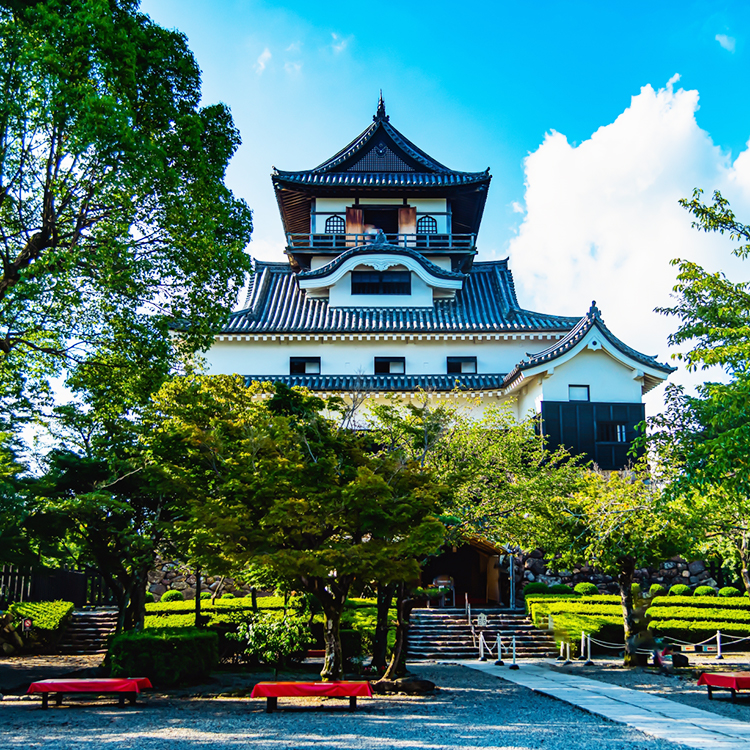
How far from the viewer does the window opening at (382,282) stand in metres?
37.2

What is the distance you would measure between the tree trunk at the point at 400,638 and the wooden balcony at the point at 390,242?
26661mm

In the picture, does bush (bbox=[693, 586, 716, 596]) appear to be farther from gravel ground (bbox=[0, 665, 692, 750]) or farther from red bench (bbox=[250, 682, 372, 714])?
red bench (bbox=[250, 682, 372, 714])

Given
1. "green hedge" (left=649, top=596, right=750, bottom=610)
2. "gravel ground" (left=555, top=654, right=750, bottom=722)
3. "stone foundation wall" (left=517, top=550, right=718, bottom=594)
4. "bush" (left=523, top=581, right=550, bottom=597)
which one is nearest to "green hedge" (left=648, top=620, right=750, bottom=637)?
"gravel ground" (left=555, top=654, right=750, bottom=722)

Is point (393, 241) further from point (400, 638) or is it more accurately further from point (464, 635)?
point (400, 638)

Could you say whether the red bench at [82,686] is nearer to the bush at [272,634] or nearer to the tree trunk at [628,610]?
the bush at [272,634]

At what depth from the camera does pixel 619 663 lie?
20156 millimetres

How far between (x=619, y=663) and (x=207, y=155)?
17.7 meters

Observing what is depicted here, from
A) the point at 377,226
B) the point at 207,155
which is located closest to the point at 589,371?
the point at 377,226

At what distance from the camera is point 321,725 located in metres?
11.0

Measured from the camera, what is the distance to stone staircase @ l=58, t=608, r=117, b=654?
904 inches

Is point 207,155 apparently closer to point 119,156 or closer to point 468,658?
point 119,156

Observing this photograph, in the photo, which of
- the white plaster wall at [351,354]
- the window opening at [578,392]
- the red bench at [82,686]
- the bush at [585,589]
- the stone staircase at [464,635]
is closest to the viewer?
the red bench at [82,686]

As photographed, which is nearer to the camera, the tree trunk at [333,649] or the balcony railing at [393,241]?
the tree trunk at [333,649]

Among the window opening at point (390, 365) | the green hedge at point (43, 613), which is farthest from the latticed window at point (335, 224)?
the green hedge at point (43, 613)
